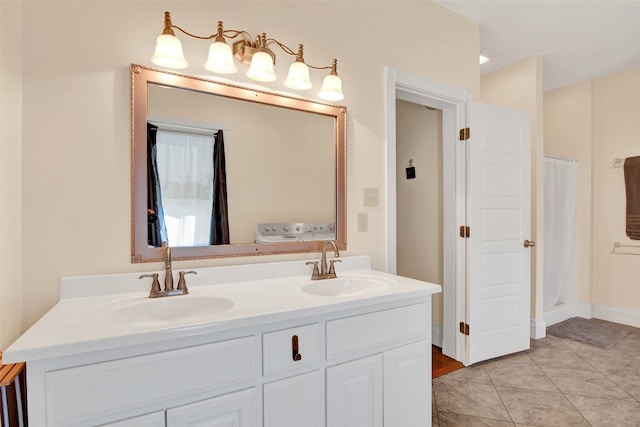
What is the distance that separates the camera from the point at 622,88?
11.3 feet

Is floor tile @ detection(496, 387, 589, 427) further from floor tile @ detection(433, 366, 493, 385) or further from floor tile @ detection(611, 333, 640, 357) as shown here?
floor tile @ detection(611, 333, 640, 357)

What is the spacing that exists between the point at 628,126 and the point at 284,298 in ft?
13.4

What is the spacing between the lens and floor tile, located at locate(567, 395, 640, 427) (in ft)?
5.95

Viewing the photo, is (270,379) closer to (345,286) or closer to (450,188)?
(345,286)

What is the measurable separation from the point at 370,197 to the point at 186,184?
105cm

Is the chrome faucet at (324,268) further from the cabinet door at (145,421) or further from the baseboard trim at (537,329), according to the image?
the baseboard trim at (537,329)

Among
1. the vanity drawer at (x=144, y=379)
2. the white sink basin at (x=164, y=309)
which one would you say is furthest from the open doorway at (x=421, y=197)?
the vanity drawer at (x=144, y=379)

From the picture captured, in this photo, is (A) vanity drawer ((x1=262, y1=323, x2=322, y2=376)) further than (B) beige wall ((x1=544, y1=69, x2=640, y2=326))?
No

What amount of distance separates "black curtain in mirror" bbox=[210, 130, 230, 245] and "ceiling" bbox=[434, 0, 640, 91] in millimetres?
1886

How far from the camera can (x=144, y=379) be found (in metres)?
0.95

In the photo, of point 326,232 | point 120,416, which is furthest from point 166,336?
point 326,232

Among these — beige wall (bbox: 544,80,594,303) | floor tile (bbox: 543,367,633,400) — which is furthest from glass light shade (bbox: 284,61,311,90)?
beige wall (bbox: 544,80,594,303)

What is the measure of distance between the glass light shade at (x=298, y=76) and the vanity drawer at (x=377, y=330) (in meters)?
1.14

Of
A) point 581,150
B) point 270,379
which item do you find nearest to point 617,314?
point 581,150
